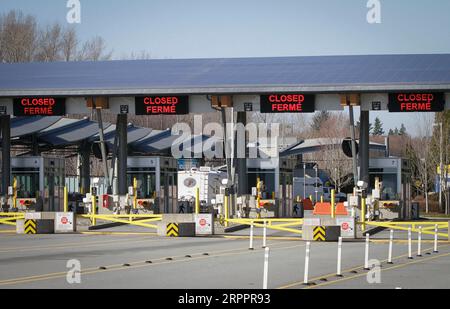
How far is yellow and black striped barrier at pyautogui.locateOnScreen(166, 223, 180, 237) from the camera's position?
3541 cm

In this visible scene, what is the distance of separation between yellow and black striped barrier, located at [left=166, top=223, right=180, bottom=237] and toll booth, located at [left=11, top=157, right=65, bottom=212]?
12.3 meters

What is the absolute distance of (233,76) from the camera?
142 ft

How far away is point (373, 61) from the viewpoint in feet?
150

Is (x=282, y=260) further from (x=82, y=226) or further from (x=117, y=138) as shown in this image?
(x=117, y=138)

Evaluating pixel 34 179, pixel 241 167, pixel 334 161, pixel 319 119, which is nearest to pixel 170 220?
pixel 241 167

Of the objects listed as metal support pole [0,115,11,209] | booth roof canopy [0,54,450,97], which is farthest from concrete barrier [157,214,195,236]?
metal support pole [0,115,11,209]

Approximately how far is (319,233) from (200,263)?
9589 millimetres

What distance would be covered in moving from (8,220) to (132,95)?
22.5 feet

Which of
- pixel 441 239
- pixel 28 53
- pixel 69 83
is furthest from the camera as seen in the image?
pixel 28 53

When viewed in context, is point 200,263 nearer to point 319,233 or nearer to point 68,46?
point 319,233

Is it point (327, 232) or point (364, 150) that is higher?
point (364, 150)

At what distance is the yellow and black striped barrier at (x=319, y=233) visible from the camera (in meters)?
32.4

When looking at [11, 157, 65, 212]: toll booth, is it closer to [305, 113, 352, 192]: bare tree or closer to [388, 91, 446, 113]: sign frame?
[388, 91, 446, 113]: sign frame
